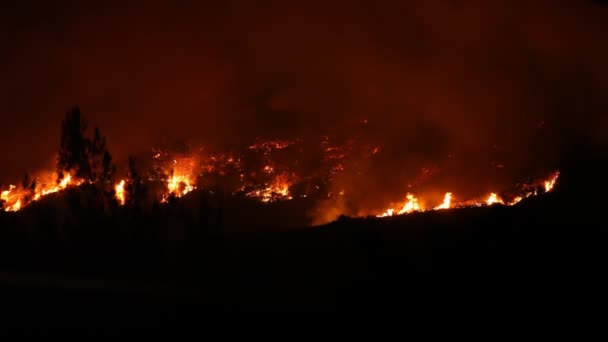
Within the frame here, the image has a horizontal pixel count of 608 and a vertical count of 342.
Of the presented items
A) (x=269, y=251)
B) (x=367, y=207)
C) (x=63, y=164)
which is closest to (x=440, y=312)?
(x=269, y=251)

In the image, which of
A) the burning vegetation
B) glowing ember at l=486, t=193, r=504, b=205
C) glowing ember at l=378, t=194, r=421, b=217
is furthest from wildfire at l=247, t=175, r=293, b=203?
glowing ember at l=486, t=193, r=504, b=205

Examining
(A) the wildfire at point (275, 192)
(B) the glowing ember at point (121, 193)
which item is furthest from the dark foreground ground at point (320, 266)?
(A) the wildfire at point (275, 192)

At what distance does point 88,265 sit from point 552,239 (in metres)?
13.2

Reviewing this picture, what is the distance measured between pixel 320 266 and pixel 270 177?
2635cm

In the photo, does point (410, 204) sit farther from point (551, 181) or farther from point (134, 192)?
point (134, 192)

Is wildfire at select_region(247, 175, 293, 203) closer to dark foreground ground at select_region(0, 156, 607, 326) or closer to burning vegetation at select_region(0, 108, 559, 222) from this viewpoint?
burning vegetation at select_region(0, 108, 559, 222)

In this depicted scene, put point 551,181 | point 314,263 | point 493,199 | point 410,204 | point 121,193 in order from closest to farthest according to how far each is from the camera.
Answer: point 314,263, point 121,193, point 493,199, point 551,181, point 410,204

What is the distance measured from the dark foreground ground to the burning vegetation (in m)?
9.08

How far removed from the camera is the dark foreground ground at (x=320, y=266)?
31.2ft

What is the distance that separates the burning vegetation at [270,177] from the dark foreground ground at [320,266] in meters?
9.08

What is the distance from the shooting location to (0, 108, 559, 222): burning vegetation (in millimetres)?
34500

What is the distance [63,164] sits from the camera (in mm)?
27438

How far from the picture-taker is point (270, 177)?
42.4 meters

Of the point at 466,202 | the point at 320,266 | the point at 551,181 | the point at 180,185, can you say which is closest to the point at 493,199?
the point at 466,202
